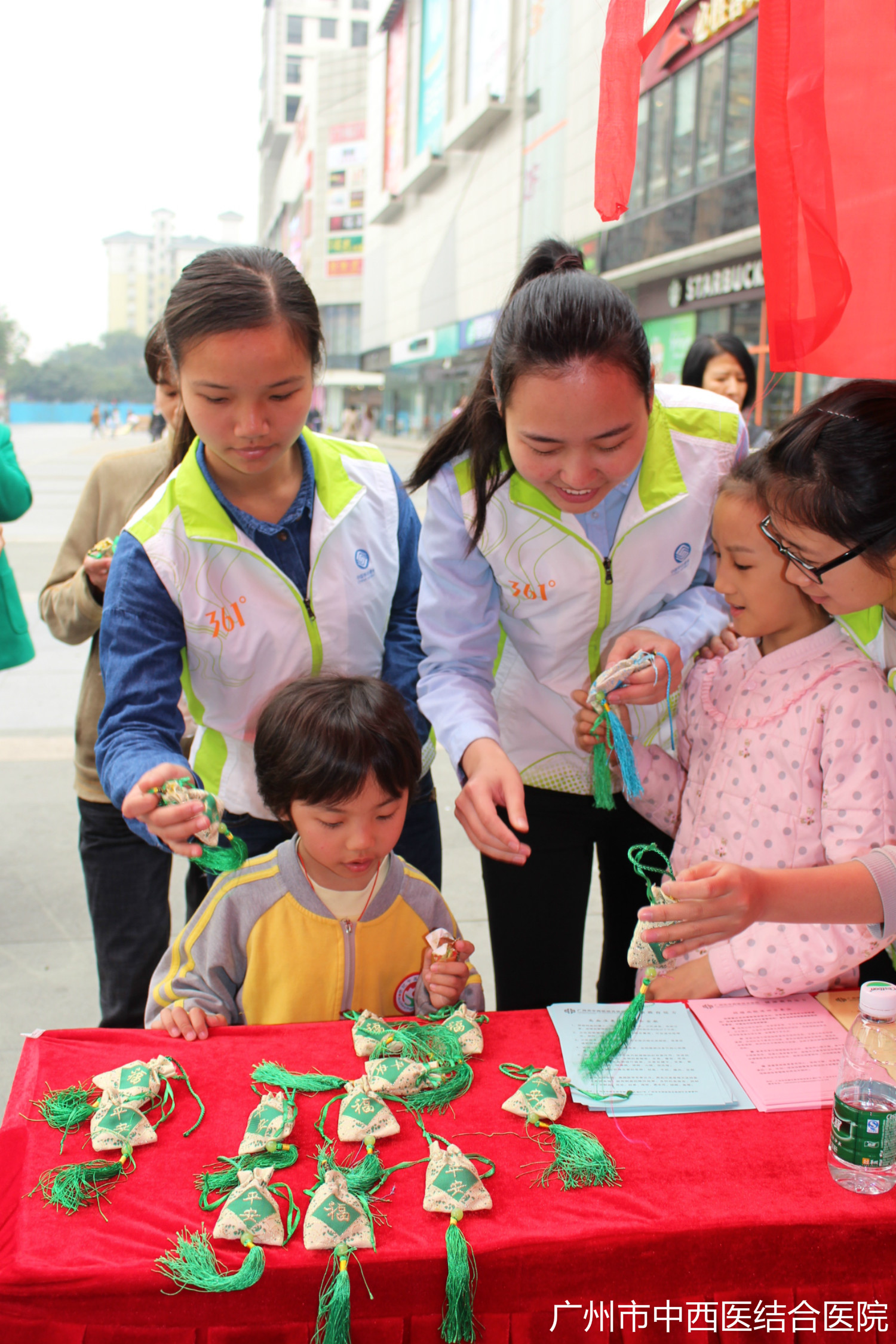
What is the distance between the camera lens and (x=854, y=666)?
141 cm

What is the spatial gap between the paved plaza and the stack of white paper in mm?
330

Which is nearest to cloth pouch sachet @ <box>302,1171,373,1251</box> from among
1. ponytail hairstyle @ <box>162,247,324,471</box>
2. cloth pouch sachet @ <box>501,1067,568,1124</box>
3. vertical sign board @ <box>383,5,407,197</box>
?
cloth pouch sachet @ <box>501,1067,568,1124</box>

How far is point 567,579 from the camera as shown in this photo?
4.91 ft

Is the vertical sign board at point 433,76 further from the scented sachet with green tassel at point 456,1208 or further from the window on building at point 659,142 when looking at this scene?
the scented sachet with green tassel at point 456,1208

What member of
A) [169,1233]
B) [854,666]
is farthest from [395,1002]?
[854,666]

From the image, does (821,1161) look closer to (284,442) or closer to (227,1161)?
(227,1161)

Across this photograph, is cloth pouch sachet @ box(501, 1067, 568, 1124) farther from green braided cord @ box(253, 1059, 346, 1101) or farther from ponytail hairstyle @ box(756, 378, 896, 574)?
ponytail hairstyle @ box(756, 378, 896, 574)

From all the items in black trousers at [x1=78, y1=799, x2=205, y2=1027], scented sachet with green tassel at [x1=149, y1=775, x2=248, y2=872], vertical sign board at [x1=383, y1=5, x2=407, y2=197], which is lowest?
black trousers at [x1=78, y1=799, x2=205, y2=1027]

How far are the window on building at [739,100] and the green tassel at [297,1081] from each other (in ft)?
35.2

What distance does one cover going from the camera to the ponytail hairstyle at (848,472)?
4.08 ft

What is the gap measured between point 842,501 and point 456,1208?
2.96ft

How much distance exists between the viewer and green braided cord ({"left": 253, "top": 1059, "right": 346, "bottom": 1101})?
1.17m

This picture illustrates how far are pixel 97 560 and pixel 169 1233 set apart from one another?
1325 mm

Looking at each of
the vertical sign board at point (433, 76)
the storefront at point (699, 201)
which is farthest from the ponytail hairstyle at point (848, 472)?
the vertical sign board at point (433, 76)
